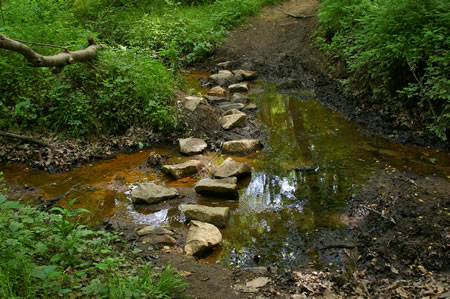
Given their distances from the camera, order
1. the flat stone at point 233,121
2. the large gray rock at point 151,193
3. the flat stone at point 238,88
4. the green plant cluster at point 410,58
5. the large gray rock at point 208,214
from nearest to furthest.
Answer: the large gray rock at point 208,214 < the large gray rock at point 151,193 < the green plant cluster at point 410,58 < the flat stone at point 233,121 < the flat stone at point 238,88

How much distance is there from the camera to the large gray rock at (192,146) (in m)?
7.40

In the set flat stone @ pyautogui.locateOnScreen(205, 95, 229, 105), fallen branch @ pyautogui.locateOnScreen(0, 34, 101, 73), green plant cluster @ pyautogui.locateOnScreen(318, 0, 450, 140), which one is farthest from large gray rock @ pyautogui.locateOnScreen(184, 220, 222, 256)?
flat stone @ pyautogui.locateOnScreen(205, 95, 229, 105)

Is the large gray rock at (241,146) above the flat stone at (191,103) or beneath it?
beneath

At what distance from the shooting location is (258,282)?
13.0 ft

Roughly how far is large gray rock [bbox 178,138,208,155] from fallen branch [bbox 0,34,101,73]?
260 cm

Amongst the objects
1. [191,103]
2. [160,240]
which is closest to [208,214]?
[160,240]

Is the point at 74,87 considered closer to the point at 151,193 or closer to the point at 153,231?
the point at 151,193

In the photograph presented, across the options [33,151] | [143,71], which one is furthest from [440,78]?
[33,151]

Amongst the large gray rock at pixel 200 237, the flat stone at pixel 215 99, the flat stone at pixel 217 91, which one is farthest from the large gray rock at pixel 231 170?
the flat stone at pixel 217 91

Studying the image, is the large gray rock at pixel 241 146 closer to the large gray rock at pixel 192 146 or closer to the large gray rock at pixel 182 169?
the large gray rock at pixel 192 146

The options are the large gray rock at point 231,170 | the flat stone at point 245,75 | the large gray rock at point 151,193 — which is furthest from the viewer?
the flat stone at point 245,75

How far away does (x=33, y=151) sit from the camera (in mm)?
7008

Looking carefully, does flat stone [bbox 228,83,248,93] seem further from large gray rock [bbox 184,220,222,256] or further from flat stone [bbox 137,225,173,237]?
flat stone [bbox 137,225,173,237]

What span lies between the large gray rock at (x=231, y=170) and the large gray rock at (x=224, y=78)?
17.9 feet
